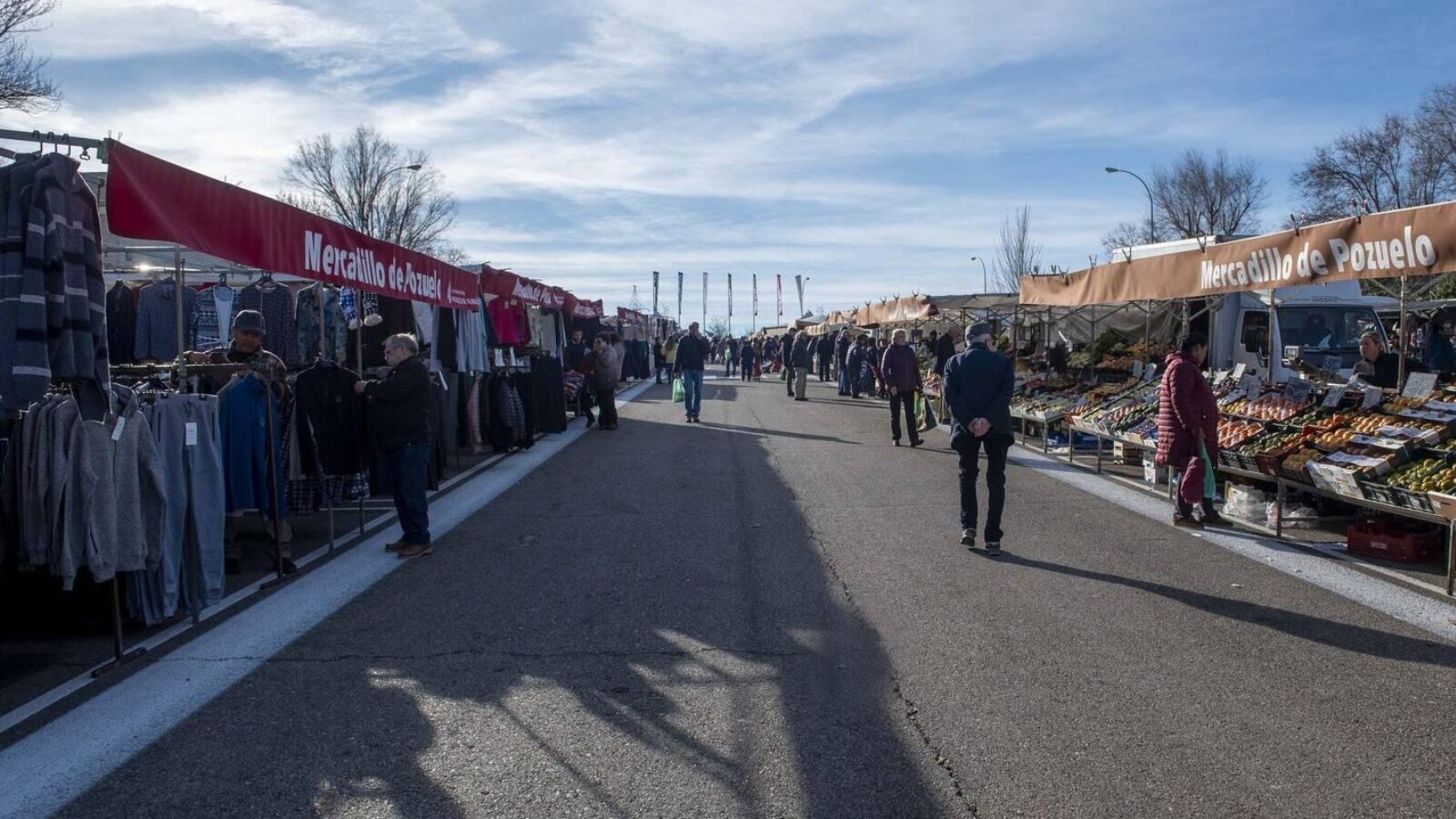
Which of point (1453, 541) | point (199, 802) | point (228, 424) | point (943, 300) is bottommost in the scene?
point (199, 802)

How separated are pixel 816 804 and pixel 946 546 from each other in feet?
16.4

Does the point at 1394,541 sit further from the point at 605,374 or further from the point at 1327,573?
the point at 605,374

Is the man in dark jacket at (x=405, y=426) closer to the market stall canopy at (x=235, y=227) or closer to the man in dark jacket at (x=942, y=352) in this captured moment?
the market stall canopy at (x=235, y=227)

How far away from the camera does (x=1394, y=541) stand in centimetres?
812

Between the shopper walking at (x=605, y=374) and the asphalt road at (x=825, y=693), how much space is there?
969cm

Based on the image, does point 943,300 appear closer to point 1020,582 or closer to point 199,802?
point 1020,582

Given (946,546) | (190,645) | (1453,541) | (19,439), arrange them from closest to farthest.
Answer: (19,439) < (190,645) < (1453,541) < (946,546)

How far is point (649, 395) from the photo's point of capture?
30.4 metres

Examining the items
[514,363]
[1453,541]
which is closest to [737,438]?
[514,363]

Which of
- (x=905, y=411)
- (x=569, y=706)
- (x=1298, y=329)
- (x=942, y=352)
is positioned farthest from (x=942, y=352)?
(x=569, y=706)

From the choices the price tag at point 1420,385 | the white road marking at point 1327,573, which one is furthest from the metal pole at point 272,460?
the price tag at point 1420,385

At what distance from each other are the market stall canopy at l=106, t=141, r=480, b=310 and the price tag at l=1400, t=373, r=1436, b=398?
365 inches

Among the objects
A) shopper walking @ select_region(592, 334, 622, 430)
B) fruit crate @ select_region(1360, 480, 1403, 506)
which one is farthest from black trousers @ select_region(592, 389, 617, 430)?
fruit crate @ select_region(1360, 480, 1403, 506)

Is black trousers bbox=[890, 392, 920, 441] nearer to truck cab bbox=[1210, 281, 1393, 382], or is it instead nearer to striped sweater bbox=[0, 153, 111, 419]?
truck cab bbox=[1210, 281, 1393, 382]
